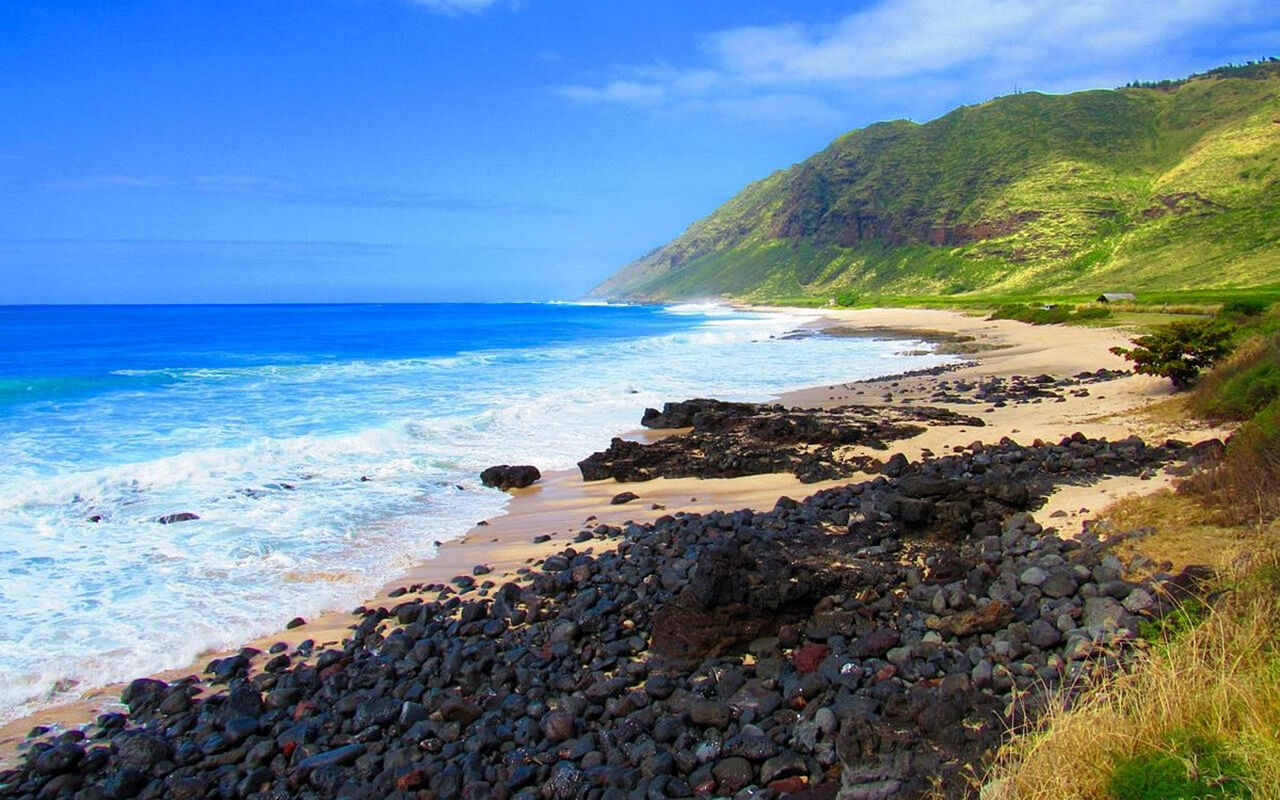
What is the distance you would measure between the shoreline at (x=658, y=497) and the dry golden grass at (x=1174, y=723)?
4475 mm

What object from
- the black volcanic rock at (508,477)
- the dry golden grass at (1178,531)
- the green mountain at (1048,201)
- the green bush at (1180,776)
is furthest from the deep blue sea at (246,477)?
the green mountain at (1048,201)

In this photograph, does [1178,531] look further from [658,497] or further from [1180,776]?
[658,497]

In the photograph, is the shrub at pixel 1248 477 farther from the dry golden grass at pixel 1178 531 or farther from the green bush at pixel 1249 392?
the green bush at pixel 1249 392

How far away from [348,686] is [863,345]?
39474 mm

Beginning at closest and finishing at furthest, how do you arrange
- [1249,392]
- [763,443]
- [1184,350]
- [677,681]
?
1. [677,681]
2. [1249,392]
3. [763,443]
4. [1184,350]

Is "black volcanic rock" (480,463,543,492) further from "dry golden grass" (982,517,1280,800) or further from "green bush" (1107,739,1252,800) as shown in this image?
"green bush" (1107,739,1252,800)

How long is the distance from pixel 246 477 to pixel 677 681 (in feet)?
37.8

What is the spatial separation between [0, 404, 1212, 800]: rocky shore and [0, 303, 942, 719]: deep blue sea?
151 centimetres

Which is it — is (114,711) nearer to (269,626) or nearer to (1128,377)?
(269,626)

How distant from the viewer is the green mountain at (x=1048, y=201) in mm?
81062

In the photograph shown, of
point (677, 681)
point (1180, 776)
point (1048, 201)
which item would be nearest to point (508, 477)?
point (677, 681)

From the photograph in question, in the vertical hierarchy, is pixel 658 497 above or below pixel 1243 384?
below

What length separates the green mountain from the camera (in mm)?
81062

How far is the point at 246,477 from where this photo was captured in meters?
14.6
